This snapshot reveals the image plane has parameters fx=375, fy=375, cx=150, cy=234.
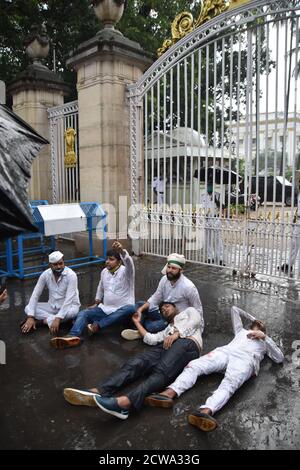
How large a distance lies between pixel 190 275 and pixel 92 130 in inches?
141

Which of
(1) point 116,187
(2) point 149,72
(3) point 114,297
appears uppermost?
(2) point 149,72

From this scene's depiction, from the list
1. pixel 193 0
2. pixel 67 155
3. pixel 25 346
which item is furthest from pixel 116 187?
pixel 193 0

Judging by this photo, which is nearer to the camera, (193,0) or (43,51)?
(43,51)

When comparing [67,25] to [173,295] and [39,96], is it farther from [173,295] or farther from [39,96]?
[173,295]

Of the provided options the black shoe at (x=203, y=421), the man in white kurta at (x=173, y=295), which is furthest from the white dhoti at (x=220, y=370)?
the man in white kurta at (x=173, y=295)

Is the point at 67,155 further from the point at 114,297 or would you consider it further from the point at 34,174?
the point at 114,297

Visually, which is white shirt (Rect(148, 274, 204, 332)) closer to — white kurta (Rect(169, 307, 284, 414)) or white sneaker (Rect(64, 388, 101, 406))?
white kurta (Rect(169, 307, 284, 414))

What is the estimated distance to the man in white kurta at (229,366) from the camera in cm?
278

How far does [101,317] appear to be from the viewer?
4.27 meters

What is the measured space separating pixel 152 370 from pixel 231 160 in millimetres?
3956

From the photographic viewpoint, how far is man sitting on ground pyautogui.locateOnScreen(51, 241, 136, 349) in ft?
13.7

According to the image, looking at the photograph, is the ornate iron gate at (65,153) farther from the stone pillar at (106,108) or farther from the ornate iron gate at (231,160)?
the ornate iron gate at (231,160)
